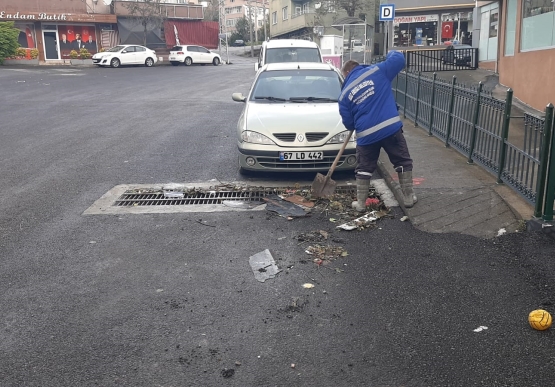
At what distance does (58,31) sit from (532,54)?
35.6 meters

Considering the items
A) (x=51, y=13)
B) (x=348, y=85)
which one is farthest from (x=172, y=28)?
(x=348, y=85)

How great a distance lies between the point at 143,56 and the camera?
37594 mm

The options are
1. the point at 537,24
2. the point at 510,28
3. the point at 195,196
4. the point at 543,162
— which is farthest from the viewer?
the point at 510,28

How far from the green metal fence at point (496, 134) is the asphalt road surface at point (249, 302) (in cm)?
70

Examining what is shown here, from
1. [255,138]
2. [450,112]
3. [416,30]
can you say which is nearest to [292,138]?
[255,138]

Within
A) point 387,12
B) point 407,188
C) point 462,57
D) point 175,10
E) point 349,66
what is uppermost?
point 175,10

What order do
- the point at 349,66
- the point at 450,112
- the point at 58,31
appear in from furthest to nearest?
the point at 58,31
the point at 450,112
the point at 349,66

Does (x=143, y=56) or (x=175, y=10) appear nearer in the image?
(x=143, y=56)

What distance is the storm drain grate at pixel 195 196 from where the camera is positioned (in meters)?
7.22

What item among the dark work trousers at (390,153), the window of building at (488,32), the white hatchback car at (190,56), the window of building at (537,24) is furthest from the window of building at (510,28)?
the white hatchback car at (190,56)

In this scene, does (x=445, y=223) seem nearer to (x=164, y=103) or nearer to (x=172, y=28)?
(x=164, y=103)

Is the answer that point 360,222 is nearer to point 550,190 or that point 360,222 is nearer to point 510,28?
point 550,190

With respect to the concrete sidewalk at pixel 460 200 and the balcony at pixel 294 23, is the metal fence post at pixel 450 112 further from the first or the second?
the balcony at pixel 294 23

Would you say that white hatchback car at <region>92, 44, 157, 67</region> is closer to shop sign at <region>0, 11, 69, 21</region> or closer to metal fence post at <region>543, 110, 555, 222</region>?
shop sign at <region>0, 11, 69, 21</region>
